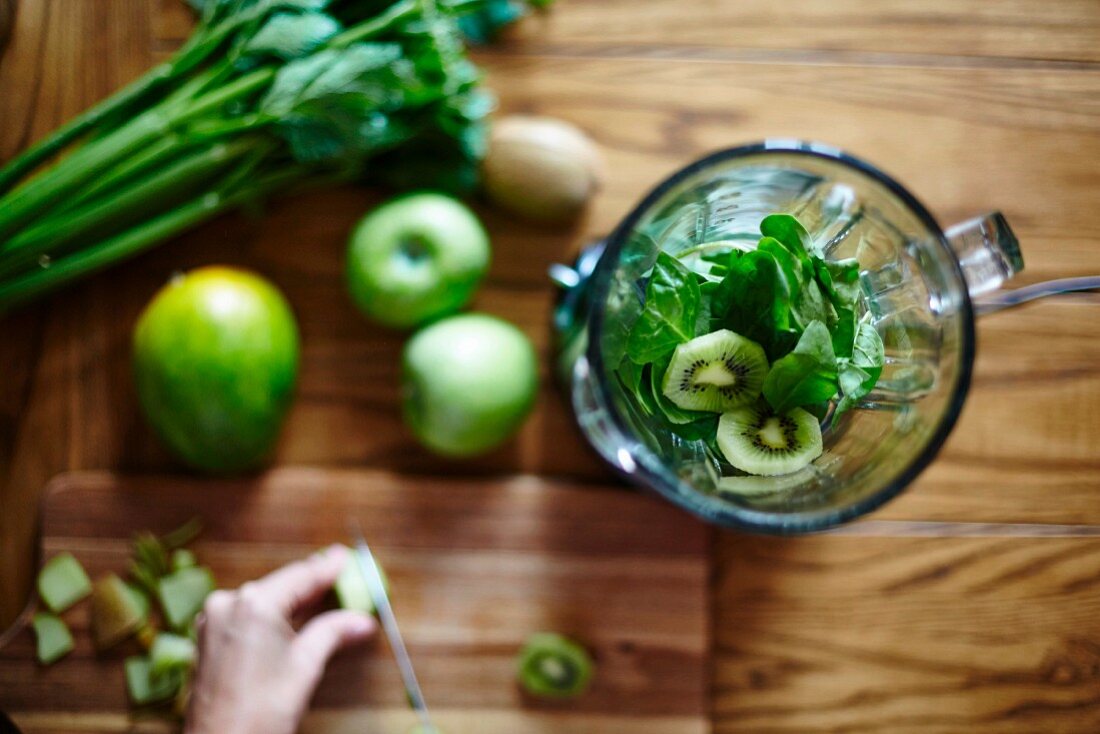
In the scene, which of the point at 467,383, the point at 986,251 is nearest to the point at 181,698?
the point at 467,383

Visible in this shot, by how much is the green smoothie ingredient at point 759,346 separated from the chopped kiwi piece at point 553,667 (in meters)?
0.35

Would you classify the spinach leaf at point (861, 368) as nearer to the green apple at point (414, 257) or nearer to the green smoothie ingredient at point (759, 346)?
the green smoothie ingredient at point (759, 346)

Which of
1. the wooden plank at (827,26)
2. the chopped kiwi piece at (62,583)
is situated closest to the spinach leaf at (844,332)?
the wooden plank at (827,26)

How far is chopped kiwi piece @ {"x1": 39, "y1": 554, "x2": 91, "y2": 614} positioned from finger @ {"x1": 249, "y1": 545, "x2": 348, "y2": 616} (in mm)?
170

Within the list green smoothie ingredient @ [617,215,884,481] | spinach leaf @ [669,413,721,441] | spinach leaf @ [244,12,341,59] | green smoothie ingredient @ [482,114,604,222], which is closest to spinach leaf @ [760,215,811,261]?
green smoothie ingredient @ [617,215,884,481]

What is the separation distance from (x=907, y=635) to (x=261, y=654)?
63 cm

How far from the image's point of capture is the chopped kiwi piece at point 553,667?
0.78 m

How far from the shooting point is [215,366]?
74 cm

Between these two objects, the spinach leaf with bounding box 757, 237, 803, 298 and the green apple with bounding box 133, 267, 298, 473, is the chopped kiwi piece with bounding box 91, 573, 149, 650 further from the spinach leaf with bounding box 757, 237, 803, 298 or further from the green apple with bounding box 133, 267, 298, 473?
the spinach leaf with bounding box 757, 237, 803, 298

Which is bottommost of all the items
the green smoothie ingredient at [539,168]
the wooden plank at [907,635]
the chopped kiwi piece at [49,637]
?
the wooden plank at [907,635]

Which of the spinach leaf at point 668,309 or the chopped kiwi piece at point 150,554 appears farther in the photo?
the chopped kiwi piece at point 150,554

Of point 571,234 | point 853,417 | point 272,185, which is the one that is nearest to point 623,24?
point 571,234

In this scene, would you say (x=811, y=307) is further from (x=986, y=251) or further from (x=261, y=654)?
(x=261, y=654)

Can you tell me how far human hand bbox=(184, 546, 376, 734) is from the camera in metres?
0.74
